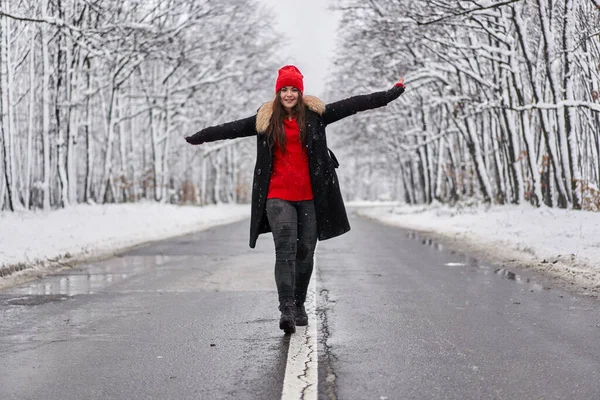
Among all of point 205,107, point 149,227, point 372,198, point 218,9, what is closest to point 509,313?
point 149,227

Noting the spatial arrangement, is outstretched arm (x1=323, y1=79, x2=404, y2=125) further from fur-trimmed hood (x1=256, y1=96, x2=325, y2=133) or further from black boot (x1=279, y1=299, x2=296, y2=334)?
black boot (x1=279, y1=299, x2=296, y2=334)

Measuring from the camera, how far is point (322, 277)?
8.61m

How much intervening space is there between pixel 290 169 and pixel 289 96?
1.84ft

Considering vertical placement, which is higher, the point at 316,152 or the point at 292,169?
the point at 316,152

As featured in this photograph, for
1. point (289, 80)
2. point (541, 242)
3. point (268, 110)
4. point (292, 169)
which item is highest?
point (289, 80)

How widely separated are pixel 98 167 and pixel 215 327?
4948cm

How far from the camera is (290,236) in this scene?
496 cm

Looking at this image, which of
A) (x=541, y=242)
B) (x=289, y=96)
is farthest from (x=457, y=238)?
(x=289, y=96)

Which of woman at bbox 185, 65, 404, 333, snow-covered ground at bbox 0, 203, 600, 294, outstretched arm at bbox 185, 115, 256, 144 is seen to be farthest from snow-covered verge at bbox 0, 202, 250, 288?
woman at bbox 185, 65, 404, 333

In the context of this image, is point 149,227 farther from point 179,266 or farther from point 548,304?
point 548,304

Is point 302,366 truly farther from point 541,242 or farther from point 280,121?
point 541,242

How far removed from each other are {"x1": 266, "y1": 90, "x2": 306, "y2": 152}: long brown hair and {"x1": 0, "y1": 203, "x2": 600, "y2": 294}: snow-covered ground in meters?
4.16

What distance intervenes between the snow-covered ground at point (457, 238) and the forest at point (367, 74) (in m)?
1.85

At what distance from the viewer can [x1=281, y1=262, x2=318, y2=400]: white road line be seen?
3.42 m
